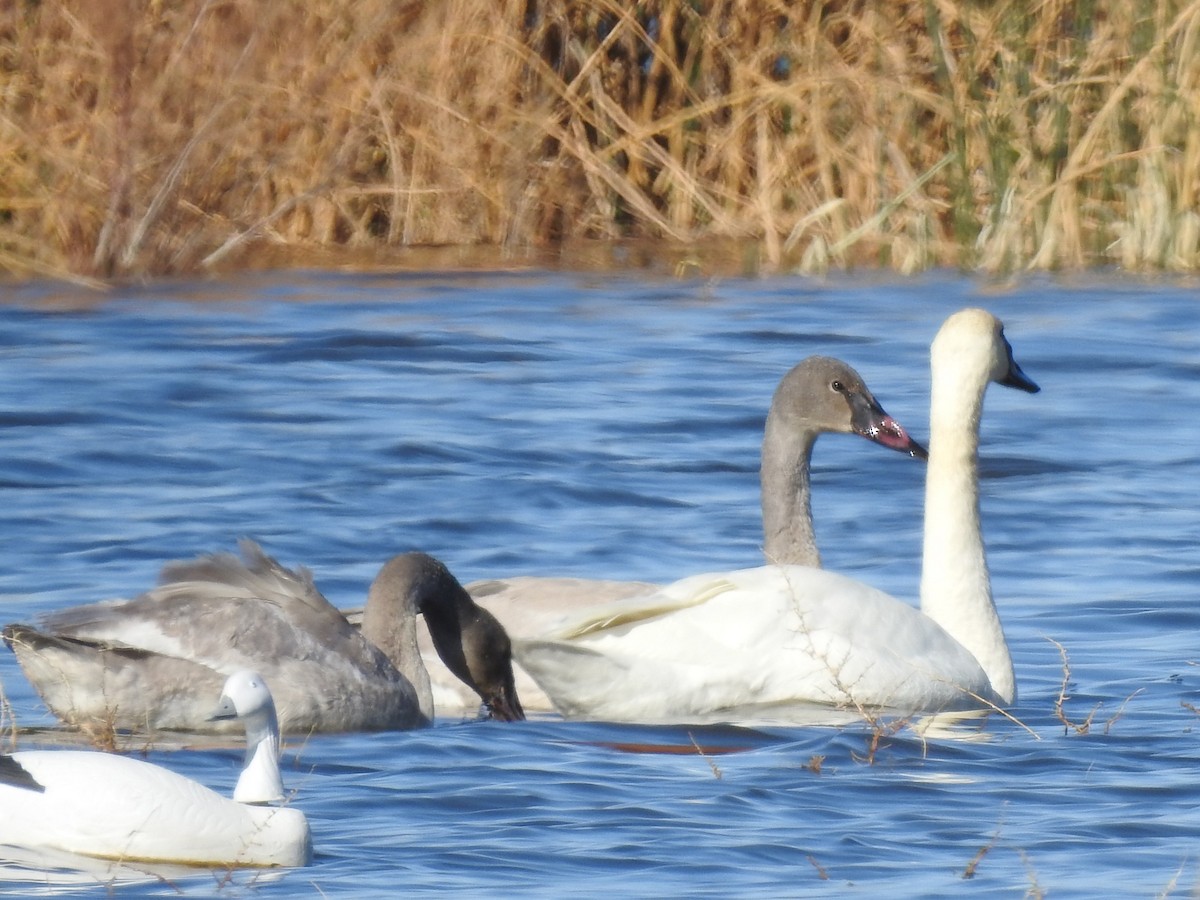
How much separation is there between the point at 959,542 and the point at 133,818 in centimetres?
286

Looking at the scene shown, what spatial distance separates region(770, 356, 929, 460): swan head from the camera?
7.70 meters

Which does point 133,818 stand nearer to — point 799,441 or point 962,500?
point 962,500


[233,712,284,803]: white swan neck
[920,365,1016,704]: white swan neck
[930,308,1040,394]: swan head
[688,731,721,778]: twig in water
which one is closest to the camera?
[233,712,284,803]: white swan neck

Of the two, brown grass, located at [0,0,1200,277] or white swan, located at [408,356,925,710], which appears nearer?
white swan, located at [408,356,925,710]

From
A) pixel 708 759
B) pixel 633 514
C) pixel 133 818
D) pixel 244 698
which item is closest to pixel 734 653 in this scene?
pixel 708 759

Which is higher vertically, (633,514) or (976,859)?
(976,859)

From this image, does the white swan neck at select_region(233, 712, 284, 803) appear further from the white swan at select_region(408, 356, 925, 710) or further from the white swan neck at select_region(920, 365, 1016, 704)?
the white swan neck at select_region(920, 365, 1016, 704)

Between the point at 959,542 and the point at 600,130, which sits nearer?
the point at 959,542

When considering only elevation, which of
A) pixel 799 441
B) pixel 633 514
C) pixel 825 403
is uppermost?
pixel 825 403

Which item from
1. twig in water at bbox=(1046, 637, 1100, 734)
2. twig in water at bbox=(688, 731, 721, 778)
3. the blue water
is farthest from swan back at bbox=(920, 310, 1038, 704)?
twig in water at bbox=(688, 731, 721, 778)

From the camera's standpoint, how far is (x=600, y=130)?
Result: 1308 centimetres

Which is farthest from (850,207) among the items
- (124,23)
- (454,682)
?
(454,682)

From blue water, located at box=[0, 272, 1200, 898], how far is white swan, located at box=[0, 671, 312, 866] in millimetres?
76

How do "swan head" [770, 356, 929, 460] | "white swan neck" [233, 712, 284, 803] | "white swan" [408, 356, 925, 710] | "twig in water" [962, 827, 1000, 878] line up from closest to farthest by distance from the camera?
"twig in water" [962, 827, 1000, 878] < "white swan neck" [233, 712, 284, 803] < "white swan" [408, 356, 925, 710] < "swan head" [770, 356, 929, 460]
